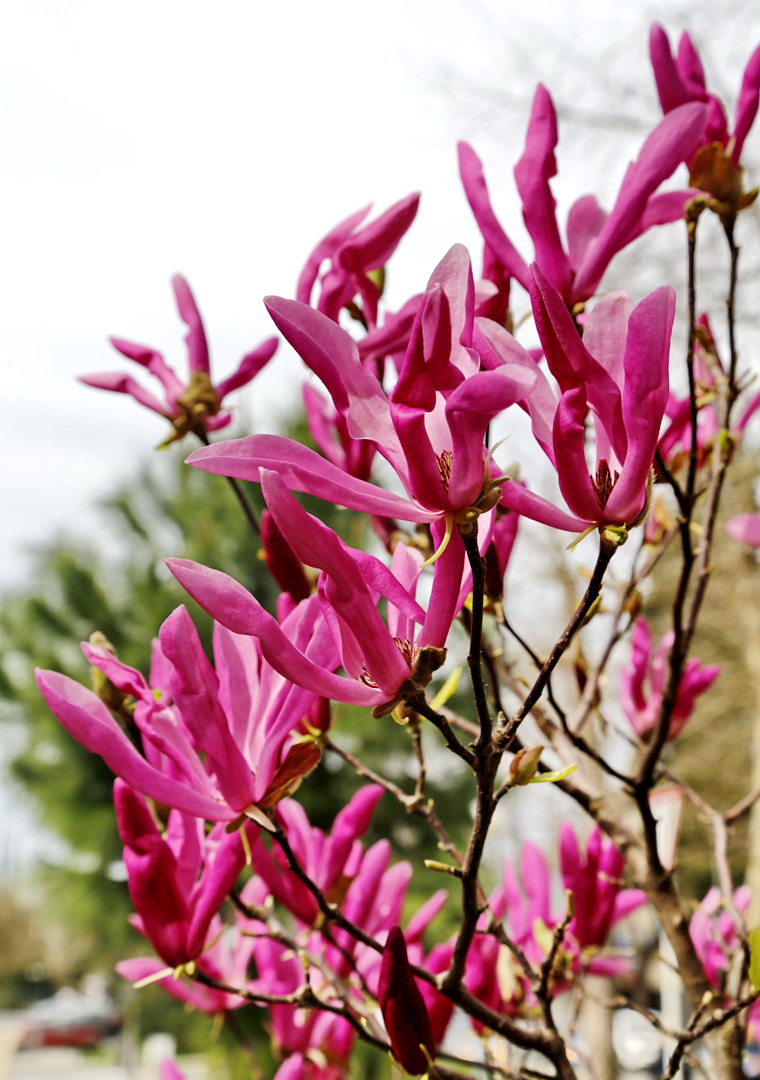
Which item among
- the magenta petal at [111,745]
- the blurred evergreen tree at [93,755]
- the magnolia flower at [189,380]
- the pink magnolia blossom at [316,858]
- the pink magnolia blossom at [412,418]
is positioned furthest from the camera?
the blurred evergreen tree at [93,755]

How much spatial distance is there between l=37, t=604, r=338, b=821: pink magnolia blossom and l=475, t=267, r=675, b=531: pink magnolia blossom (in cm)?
15

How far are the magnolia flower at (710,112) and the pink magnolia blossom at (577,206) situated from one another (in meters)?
0.05

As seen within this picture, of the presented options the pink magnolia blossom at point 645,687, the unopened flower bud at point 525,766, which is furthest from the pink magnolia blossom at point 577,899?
the unopened flower bud at point 525,766

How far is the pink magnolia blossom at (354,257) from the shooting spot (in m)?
0.78

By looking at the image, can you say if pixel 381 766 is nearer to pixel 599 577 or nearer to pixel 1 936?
pixel 599 577

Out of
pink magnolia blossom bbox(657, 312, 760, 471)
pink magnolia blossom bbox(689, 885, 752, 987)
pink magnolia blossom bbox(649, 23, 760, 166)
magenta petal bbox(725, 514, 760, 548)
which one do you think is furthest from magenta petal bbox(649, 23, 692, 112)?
pink magnolia blossom bbox(689, 885, 752, 987)

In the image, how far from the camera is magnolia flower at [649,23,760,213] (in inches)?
30.7

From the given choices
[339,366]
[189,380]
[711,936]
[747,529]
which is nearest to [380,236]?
[189,380]

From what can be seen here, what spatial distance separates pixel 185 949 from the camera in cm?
66

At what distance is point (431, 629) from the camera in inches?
17.6

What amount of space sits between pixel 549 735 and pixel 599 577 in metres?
0.50

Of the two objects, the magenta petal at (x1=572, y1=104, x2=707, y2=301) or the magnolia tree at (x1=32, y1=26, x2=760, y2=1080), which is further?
the magenta petal at (x1=572, y1=104, x2=707, y2=301)

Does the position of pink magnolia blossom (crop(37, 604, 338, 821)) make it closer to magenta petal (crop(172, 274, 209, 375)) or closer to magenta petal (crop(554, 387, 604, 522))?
magenta petal (crop(554, 387, 604, 522))

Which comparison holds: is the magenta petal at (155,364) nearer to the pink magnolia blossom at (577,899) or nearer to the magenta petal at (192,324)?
the magenta petal at (192,324)
